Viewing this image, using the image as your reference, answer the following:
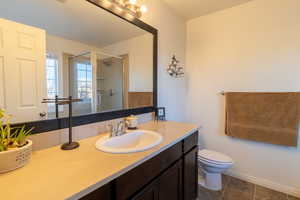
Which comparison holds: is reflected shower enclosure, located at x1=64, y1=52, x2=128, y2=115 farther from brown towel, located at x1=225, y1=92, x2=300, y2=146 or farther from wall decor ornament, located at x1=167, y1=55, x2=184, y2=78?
brown towel, located at x1=225, y1=92, x2=300, y2=146

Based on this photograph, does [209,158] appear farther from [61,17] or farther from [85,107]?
[61,17]

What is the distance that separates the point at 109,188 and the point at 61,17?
114cm

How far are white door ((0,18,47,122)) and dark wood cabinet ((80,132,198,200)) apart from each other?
2.16 feet

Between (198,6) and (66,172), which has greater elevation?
(198,6)

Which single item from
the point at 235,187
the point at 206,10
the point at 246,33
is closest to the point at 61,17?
the point at 206,10

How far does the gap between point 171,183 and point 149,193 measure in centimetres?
29

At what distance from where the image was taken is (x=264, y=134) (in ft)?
6.03

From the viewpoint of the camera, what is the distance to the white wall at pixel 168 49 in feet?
6.18

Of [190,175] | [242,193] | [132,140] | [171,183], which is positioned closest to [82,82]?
[132,140]

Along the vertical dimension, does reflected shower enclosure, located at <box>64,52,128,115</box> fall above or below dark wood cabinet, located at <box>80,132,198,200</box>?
above

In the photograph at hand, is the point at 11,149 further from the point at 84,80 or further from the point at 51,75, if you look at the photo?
the point at 84,80

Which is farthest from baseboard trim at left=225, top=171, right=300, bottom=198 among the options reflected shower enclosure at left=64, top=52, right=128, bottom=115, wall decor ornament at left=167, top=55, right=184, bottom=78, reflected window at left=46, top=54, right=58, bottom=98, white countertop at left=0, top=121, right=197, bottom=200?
reflected window at left=46, top=54, right=58, bottom=98

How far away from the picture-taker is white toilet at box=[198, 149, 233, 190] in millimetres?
1722

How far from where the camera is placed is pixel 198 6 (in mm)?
2039
